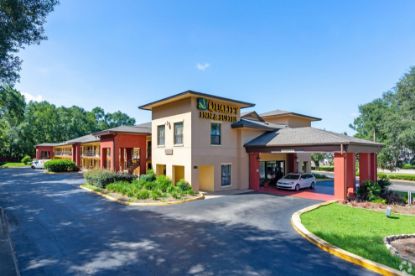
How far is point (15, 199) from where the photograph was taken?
53.9 feet

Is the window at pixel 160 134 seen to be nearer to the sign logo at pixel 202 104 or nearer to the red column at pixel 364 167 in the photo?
the sign logo at pixel 202 104

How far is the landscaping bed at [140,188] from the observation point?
1598cm

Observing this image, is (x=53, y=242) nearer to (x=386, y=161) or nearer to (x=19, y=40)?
(x=19, y=40)

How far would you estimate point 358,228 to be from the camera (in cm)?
1001

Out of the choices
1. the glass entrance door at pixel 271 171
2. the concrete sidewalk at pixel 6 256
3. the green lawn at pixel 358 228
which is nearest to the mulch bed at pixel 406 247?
the green lawn at pixel 358 228

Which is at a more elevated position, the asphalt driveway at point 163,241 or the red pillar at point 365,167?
the red pillar at point 365,167

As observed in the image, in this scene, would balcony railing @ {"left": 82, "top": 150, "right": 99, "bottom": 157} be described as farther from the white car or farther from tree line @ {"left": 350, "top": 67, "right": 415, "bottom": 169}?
tree line @ {"left": 350, "top": 67, "right": 415, "bottom": 169}

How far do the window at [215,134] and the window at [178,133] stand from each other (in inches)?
94.4

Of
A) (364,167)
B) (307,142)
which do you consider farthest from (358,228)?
(364,167)

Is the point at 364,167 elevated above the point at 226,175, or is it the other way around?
the point at 364,167

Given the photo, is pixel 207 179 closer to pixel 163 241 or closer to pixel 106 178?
pixel 106 178

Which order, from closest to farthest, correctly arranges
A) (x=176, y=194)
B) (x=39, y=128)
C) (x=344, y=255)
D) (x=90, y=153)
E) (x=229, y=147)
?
1. (x=344, y=255)
2. (x=176, y=194)
3. (x=229, y=147)
4. (x=90, y=153)
5. (x=39, y=128)

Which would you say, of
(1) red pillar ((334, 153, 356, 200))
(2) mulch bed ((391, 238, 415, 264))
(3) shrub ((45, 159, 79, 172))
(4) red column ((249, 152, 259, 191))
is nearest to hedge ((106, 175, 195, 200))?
(4) red column ((249, 152, 259, 191))

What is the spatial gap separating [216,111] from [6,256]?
49.8 feet
